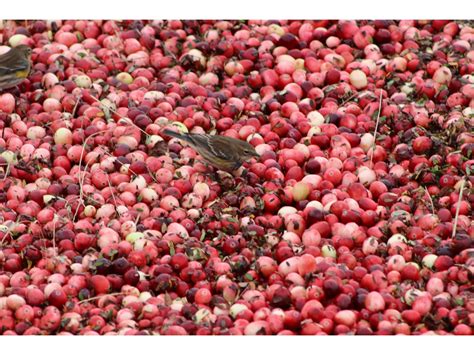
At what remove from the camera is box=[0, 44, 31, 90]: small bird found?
4.90 meters

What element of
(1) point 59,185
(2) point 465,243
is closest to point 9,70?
(1) point 59,185

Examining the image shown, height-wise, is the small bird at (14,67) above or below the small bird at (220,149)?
above

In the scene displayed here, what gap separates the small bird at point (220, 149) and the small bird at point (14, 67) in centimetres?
100

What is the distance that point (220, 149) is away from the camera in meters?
4.29

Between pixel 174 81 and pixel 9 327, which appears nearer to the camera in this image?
pixel 9 327

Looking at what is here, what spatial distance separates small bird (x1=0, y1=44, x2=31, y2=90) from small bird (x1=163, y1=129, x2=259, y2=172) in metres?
1.00

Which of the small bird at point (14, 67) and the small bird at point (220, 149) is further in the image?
the small bird at point (14, 67)

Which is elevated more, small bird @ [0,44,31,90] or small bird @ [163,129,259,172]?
small bird @ [0,44,31,90]

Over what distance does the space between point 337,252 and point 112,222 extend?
94cm

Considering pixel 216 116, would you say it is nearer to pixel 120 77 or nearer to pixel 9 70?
pixel 120 77

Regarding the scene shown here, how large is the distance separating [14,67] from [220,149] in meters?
1.31

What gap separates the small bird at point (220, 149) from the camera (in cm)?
429

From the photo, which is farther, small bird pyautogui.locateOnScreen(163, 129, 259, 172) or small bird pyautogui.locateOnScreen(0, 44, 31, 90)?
small bird pyautogui.locateOnScreen(0, 44, 31, 90)

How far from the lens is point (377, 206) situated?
418 centimetres
